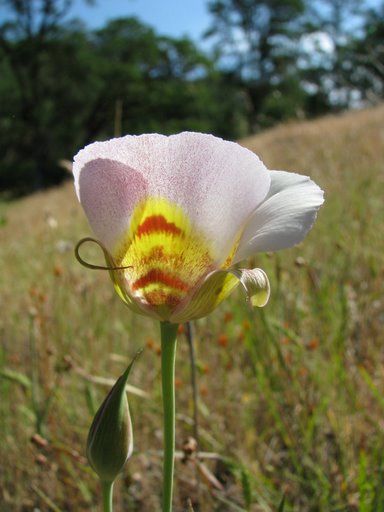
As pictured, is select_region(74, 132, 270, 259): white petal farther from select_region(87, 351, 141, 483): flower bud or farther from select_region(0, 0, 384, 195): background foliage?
select_region(0, 0, 384, 195): background foliage

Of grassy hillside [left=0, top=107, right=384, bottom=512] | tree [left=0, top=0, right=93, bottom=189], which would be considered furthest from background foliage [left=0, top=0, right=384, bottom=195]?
grassy hillside [left=0, top=107, right=384, bottom=512]

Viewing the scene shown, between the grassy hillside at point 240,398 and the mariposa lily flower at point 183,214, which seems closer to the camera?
the mariposa lily flower at point 183,214

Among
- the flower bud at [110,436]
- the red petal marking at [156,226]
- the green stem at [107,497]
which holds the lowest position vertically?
the green stem at [107,497]

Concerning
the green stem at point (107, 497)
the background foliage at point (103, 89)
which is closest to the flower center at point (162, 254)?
the green stem at point (107, 497)

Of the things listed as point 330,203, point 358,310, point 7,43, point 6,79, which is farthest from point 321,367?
point 7,43

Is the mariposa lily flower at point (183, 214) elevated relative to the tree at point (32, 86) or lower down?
elevated

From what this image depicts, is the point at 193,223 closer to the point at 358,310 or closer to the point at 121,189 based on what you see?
the point at 121,189

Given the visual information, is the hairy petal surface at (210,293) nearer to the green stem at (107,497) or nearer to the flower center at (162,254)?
the flower center at (162,254)
